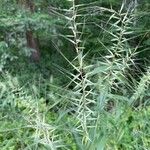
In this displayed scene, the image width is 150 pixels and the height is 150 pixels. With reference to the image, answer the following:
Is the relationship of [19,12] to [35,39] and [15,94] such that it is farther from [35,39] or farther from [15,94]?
[15,94]

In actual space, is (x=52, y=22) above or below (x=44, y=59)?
above

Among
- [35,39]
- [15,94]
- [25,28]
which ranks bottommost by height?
[35,39]

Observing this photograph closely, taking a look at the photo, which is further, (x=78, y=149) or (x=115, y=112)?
(x=115, y=112)

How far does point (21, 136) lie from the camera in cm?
274

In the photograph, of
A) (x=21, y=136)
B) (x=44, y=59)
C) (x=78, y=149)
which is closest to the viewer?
(x=78, y=149)

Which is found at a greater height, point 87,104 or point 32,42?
point 87,104

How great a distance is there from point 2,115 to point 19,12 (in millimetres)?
2490

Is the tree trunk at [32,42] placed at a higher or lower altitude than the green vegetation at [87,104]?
lower

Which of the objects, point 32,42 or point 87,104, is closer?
point 87,104

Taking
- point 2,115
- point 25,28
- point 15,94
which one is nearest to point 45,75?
point 25,28

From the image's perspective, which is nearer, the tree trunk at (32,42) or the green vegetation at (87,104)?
the green vegetation at (87,104)

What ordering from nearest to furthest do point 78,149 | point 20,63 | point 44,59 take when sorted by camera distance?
point 78,149 → point 20,63 → point 44,59

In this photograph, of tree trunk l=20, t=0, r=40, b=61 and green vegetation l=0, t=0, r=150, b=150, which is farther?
tree trunk l=20, t=0, r=40, b=61

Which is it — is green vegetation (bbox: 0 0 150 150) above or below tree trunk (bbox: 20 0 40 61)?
above
